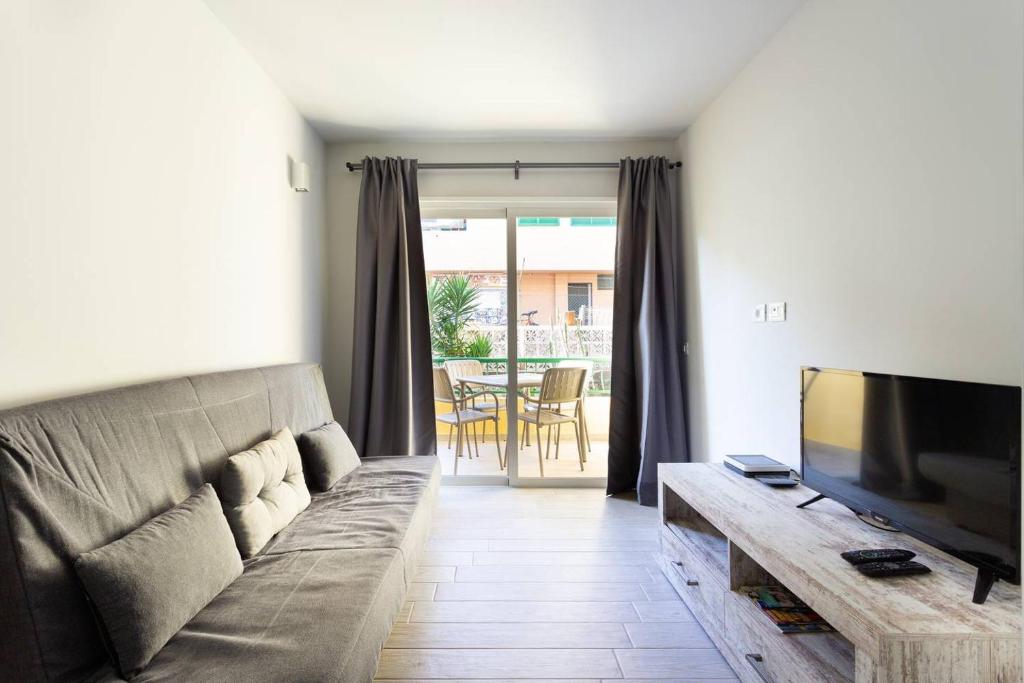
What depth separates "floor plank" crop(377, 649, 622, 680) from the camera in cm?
176

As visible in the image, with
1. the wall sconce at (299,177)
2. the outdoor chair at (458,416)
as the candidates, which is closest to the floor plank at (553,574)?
the outdoor chair at (458,416)

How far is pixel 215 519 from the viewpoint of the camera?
1566mm

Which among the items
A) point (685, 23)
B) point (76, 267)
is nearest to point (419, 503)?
point (76, 267)

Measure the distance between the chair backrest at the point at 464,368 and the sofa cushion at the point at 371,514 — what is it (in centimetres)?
111

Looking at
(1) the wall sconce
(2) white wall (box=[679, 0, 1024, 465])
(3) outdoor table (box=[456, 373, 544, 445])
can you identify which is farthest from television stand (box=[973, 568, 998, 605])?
(1) the wall sconce

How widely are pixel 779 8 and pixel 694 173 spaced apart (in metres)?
1.29

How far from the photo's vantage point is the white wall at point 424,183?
3.79 m

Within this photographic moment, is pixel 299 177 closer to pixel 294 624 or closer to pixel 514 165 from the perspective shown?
pixel 514 165

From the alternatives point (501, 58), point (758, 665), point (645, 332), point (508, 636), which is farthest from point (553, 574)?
point (501, 58)

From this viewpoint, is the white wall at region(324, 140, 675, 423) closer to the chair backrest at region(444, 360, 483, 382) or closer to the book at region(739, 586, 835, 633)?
the chair backrest at region(444, 360, 483, 382)

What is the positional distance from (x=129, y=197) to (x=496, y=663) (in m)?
2.05

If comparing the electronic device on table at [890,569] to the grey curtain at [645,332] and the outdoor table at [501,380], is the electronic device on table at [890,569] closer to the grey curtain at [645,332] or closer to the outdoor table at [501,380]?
the grey curtain at [645,332]

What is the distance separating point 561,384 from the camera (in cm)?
393

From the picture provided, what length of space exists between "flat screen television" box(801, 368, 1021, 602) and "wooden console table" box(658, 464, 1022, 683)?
0.29 feet
